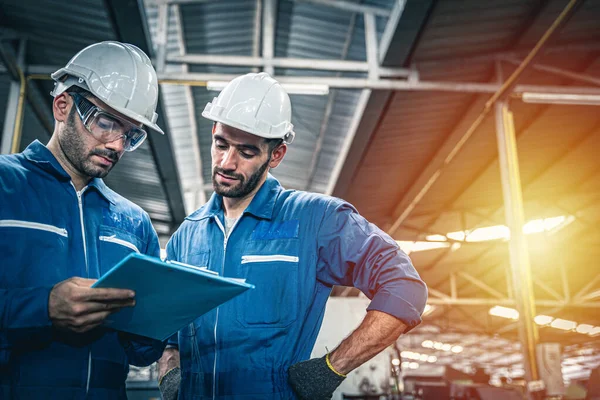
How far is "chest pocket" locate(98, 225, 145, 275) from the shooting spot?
2312 millimetres

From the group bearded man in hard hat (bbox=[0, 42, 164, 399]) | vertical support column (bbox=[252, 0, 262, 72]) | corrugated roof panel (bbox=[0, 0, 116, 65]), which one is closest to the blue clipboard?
bearded man in hard hat (bbox=[0, 42, 164, 399])

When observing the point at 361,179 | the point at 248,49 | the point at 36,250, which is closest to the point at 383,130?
the point at 361,179

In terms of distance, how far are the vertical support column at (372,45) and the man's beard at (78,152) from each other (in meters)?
5.65

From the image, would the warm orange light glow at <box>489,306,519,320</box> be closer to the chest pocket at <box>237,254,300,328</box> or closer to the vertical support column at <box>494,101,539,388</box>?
the vertical support column at <box>494,101,539,388</box>

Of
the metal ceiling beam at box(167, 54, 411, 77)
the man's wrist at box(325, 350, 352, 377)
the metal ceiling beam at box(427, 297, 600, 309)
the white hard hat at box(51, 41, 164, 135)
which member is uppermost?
the metal ceiling beam at box(167, 54, 411, 77)

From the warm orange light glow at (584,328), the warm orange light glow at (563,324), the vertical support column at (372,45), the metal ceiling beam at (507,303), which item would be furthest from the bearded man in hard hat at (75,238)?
the warm orange light glow at (584,328)

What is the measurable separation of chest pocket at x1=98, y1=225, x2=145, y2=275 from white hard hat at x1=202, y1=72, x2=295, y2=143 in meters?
0.72

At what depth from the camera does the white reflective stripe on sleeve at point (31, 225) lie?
201cm

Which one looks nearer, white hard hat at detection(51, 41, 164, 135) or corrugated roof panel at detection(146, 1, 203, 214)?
white hard hat at detection(51, 41, 164, 135)

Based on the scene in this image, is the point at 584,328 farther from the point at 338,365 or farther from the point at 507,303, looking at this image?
the point at 338,365

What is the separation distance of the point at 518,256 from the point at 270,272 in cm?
499

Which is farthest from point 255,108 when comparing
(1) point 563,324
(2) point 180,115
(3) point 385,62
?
(1) point 563,324

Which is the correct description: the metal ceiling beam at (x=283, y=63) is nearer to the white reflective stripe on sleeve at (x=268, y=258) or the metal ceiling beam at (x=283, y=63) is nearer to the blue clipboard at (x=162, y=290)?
the white reflective stripe on sleeve at (x=268, y=258)

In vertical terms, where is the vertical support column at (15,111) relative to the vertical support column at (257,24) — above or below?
below
